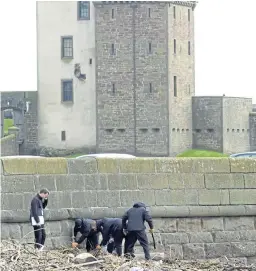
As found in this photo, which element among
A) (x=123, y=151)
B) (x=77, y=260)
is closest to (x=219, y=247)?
(x=77, y=260)

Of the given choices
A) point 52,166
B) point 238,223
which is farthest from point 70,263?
point 238,223

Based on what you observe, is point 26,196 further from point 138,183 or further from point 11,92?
point 11,92

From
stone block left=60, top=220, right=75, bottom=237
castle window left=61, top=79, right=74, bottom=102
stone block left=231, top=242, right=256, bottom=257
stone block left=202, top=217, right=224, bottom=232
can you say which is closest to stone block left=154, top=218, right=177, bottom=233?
stone block left=202, top=217, right=224, bottom=232

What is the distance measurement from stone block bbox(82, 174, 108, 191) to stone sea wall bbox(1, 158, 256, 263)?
0.01 m

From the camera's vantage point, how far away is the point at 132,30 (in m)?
81.8

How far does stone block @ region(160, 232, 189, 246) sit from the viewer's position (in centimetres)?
2092

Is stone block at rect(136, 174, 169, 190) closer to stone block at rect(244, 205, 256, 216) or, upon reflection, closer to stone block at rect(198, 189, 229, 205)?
stone block at rect(198, 189, 229, 205)

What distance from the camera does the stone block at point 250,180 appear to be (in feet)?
70.2

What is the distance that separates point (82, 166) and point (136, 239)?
134 centimetres

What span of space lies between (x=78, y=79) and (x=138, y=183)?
204 ft

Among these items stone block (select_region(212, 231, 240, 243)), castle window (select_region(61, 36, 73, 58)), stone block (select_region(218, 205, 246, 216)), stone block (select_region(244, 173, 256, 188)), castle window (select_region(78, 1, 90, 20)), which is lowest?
stone block (select_region(212, 231, 240, 243))

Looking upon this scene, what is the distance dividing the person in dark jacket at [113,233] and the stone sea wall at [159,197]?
1.19ft

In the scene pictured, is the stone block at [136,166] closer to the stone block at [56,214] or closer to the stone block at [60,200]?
the stone block at [60,200]

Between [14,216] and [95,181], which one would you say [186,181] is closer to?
[95,181]
